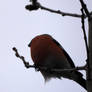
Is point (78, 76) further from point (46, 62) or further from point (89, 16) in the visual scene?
point (89, 16)

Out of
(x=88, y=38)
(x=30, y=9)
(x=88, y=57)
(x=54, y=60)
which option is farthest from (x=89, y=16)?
(x=54, y=60)

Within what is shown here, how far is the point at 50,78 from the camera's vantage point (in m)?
4.49

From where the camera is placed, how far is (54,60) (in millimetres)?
4418

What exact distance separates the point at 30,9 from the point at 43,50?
251 cm

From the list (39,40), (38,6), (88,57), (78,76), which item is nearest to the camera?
(88,57)

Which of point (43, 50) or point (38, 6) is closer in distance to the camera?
point (38, 6)

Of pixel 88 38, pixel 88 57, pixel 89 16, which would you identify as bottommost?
pixel 88 57

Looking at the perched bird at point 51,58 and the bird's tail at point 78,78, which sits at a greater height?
the perched bird at point 51,58

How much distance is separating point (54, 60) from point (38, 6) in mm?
2495

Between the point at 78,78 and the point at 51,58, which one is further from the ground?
the point at 51,58

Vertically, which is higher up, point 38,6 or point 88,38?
point 38,6

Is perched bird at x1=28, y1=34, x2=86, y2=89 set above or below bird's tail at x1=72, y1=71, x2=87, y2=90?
above

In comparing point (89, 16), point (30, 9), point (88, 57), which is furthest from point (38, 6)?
point (88, 57)

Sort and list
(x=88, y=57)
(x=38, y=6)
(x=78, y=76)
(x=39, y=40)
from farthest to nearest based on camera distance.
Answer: (x=39, y=40), (x=78, y=76), (x=38, y=6), (x=88, y=57)
